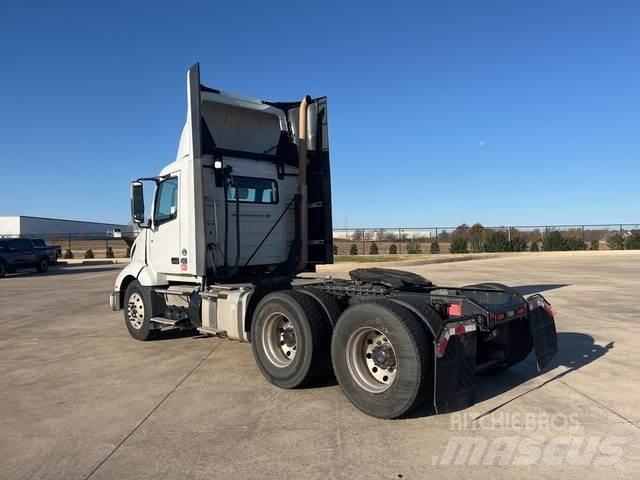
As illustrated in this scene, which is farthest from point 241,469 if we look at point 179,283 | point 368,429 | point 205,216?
point 179,283

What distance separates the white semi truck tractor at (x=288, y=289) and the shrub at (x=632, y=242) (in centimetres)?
3951

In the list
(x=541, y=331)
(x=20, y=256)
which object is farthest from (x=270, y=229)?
(x=20, y=256)

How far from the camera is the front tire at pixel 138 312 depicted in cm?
822

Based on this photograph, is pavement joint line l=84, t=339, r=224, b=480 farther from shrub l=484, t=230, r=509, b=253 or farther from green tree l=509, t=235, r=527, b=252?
green tree l=509, t=235, r=527, b=252

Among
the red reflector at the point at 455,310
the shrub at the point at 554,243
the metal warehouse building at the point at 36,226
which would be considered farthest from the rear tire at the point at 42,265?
the metal warehouse building at the point at 36,226

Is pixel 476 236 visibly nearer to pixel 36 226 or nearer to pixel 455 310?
pixel 455 310

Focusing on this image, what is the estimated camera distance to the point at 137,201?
8.38m

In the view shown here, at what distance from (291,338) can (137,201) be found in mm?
4162

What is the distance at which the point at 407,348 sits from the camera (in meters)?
4.35

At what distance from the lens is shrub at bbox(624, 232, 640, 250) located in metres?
39.5

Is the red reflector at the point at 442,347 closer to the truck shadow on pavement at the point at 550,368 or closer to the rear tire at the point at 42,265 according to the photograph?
the truck shadow on pavement at the point at 550,368

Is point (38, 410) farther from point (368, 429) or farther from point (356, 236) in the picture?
point (356, 236)

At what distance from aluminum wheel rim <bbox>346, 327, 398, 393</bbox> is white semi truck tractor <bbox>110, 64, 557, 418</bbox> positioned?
14 millimetres

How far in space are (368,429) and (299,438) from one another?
618mm
